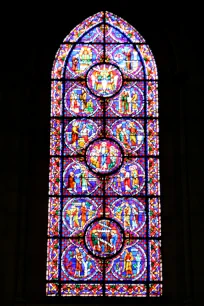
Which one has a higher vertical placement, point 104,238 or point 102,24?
point 102,24

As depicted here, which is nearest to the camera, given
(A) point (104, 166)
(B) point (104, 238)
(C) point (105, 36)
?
(B) point (104, 238)

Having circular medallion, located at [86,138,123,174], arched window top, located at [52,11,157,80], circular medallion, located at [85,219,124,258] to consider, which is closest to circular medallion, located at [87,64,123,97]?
arched window top, located at [52,11,157,80]

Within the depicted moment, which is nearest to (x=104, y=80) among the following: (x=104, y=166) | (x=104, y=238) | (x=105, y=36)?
(x=105, y=36)

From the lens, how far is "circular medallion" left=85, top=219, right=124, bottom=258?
14984mm

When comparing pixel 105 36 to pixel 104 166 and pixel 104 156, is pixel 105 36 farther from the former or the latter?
pixel 104 166

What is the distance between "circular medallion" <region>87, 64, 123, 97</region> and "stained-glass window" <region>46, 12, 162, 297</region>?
16 mm

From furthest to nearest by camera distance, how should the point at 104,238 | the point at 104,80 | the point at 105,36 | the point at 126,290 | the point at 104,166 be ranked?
the point at 105,36
the point at 104,80
the point at 104,166
the point at 104,238
the point at 126,290

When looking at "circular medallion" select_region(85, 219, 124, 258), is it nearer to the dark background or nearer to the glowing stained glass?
the glowing stained glass

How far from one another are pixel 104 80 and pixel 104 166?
1483 millimetres

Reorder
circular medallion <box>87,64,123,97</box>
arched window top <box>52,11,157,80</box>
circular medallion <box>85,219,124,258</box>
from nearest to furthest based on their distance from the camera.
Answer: circular medallion <box>85,219,124,258</box> → circular medallion <box>87,64,123,97</box> → arched window top <box>52,11,157,80</box>

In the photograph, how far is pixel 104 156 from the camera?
51.1 ft
